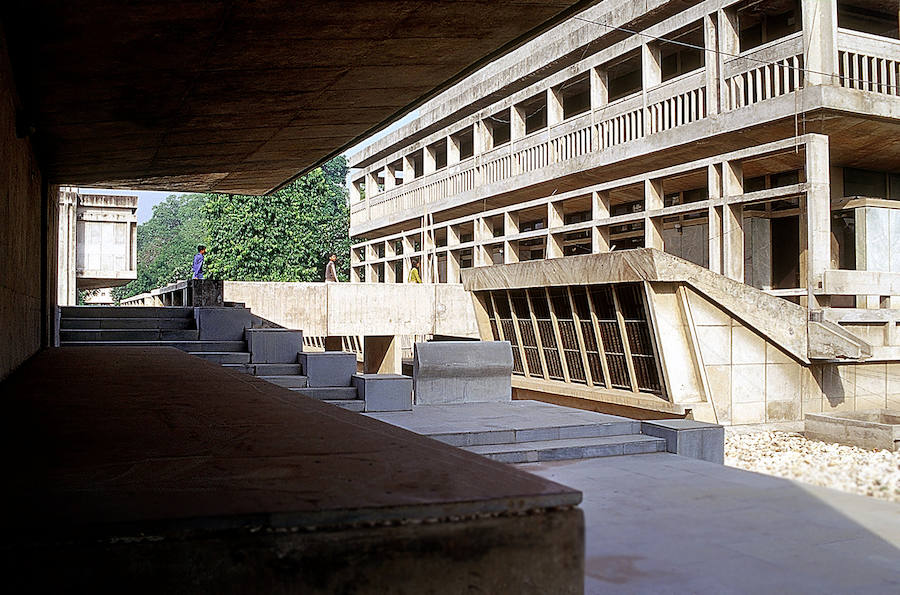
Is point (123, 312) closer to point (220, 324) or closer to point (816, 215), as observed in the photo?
point (220, 324)

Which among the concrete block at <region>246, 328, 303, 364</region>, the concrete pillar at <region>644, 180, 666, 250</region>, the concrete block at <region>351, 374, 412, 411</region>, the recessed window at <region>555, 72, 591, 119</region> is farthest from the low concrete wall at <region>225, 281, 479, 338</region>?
the concrete block at <region>351, 374, 412, 411</region>

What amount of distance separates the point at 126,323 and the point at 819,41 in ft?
36.4

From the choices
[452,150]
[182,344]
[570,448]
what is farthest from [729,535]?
[452,150]

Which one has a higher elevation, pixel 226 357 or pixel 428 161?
pixel 428 161

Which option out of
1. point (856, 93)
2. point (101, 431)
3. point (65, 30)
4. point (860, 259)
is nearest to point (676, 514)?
point (101, 431)

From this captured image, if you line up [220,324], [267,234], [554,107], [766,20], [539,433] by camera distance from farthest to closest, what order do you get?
[267,234], [554,107], [766,20], [220,324], [539,433]

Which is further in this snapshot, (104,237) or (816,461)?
(104,237)

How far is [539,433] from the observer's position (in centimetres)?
908

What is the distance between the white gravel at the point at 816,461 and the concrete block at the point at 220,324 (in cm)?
708

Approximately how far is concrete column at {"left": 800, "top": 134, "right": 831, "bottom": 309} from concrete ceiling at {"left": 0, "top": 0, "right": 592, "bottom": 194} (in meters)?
7.90

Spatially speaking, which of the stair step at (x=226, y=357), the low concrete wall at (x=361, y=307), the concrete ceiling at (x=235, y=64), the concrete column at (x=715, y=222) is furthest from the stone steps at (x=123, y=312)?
the concrete column at (x=715, y=222)

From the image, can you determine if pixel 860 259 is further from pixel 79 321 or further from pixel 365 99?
pixel 79 321

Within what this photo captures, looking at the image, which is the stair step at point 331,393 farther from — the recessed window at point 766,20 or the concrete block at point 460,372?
the recessed window at point 766,20

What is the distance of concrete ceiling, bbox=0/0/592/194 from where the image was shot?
13.7 ft
